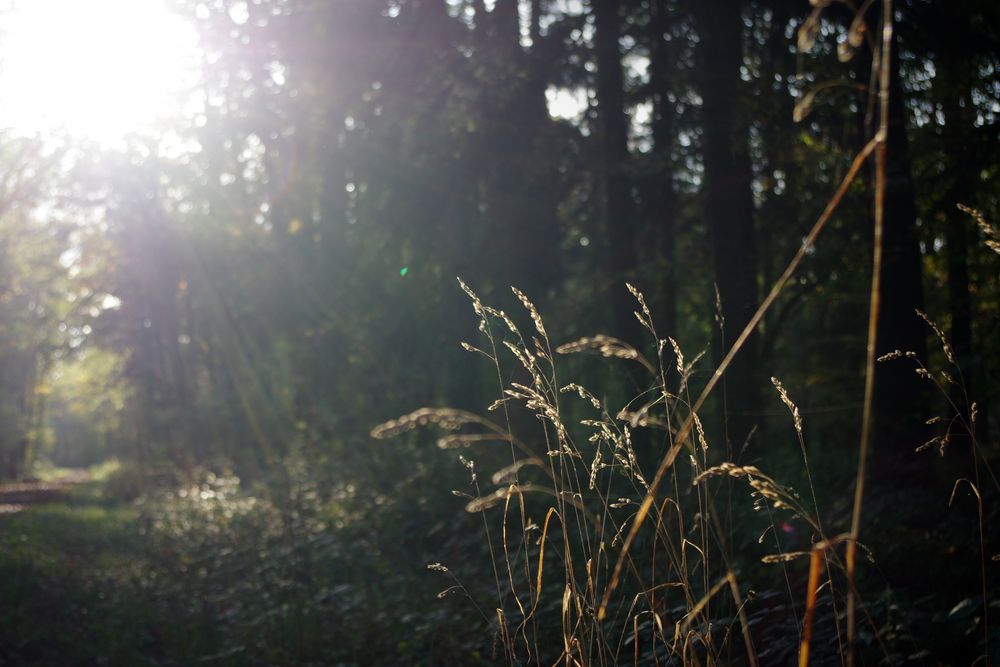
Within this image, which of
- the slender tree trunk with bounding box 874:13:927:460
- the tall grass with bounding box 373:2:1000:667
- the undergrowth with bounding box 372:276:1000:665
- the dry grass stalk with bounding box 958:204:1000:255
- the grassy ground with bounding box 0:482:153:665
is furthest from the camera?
the slender tree trunk with bounding box 874:13:927:460

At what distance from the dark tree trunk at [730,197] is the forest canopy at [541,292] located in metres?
0.03

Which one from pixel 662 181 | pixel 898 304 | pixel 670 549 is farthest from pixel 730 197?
pixel 670 549

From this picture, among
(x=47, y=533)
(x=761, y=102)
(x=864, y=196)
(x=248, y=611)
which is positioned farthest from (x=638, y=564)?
(x=47, y=533)

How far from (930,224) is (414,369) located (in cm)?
851

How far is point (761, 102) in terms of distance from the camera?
35.4 feet

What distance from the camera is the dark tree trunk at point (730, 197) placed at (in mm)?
8930

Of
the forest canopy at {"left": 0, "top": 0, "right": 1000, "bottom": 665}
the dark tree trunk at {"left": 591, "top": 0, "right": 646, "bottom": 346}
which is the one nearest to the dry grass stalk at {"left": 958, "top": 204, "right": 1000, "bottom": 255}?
the forest canopy at {"left": 0, "top": 0, "right": 1000, "bottom": 665}

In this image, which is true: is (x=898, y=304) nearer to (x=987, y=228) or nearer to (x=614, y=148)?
(x=614, y=148)

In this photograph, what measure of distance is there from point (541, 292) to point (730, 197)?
15.3 feet

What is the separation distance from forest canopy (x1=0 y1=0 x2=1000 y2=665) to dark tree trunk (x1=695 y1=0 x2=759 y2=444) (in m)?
0.03

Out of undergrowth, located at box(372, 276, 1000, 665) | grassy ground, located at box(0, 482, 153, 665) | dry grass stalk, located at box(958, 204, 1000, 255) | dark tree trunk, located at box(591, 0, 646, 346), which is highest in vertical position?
dark tree trunk, located at box(591, 0, 646, 346)

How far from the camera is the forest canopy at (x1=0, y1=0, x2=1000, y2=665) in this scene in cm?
567

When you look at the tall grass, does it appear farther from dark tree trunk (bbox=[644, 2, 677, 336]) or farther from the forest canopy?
dark tree trunk (bbox=[644, 2, 677, 336])

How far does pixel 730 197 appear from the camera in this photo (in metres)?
9.26
